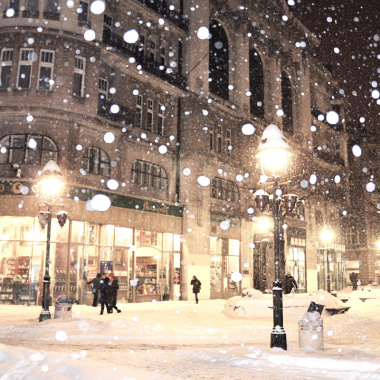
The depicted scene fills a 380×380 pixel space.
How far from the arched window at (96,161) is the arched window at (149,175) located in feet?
6.57

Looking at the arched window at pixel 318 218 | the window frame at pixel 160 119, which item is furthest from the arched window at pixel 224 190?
the arched window at pixel 318 218

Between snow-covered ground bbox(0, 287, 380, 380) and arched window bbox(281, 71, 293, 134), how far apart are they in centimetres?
2717

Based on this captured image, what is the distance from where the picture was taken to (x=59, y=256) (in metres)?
21.6

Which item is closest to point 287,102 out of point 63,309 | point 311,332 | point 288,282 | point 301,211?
point 301,211

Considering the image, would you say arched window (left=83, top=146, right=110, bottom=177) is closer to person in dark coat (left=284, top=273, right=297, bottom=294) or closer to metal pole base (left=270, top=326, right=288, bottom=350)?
person in dark coat (left=284, top=273, right=297, bottom=294)

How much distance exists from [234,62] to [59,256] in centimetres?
2138

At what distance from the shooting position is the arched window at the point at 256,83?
37250 millimetres

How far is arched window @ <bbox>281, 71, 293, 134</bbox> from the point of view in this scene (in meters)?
42.1

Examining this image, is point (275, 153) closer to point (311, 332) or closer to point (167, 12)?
point (311, 332)

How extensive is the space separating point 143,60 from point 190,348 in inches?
773

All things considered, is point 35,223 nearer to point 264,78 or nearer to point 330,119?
point 264,78

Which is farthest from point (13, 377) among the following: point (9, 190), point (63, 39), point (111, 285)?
point (63, 39)

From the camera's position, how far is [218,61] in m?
33.8

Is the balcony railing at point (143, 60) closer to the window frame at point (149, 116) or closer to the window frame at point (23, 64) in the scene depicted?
the window frame at point (149, 116)
